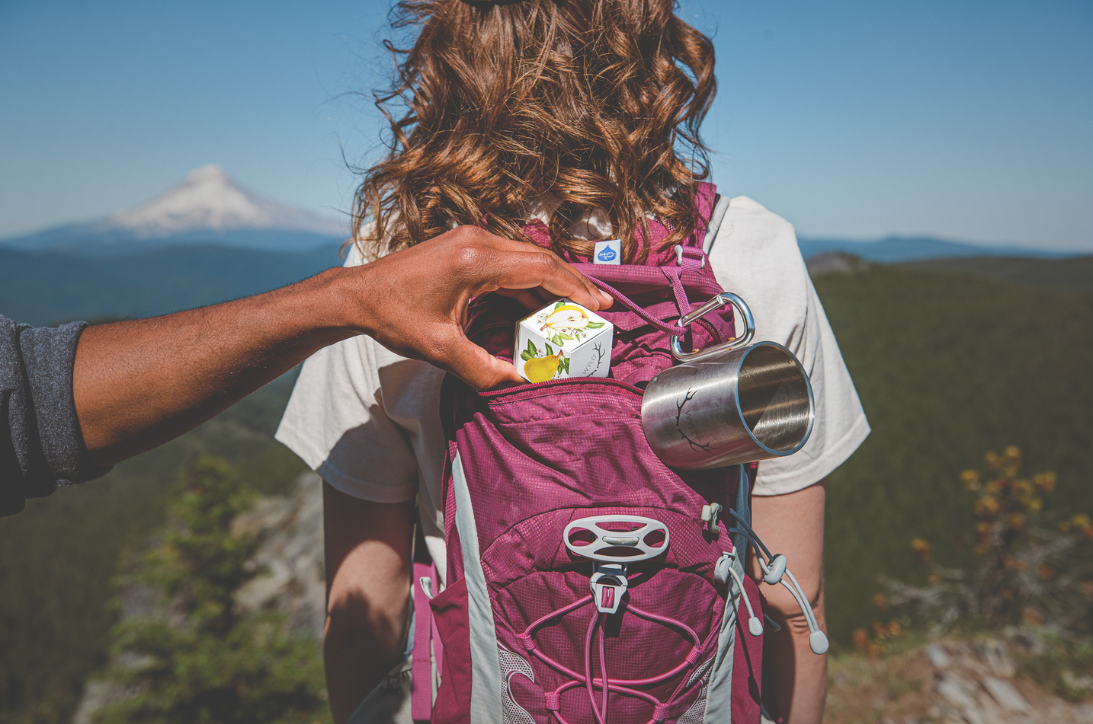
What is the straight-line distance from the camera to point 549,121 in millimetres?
933

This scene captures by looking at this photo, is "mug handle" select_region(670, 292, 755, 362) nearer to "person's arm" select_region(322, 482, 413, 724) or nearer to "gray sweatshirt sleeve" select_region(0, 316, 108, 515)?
"person's arm" select_region(322, 482, 413, 724)

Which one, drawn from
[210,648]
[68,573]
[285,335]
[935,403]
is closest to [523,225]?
[285,335]

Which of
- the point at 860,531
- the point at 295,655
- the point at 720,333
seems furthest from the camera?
the point at 860,531

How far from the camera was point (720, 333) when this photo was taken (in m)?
0.92

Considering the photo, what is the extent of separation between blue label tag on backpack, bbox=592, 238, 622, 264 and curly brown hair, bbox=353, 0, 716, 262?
2 centimetres

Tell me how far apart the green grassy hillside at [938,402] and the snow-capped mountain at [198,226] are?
148 m

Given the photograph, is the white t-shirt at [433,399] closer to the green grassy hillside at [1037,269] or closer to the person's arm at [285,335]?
the person's arm at [285,335]

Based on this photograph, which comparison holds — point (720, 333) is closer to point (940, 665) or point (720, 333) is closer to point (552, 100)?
point (552, 100)

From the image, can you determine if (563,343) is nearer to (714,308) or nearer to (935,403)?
(714,308)

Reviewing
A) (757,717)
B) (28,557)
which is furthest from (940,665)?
(28,557)

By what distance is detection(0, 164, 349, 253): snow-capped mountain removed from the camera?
6102 inches

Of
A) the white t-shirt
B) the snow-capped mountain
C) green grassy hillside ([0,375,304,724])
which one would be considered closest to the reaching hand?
the white t-shirt

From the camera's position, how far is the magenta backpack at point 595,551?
0.80 metres

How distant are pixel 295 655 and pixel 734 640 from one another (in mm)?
9085
